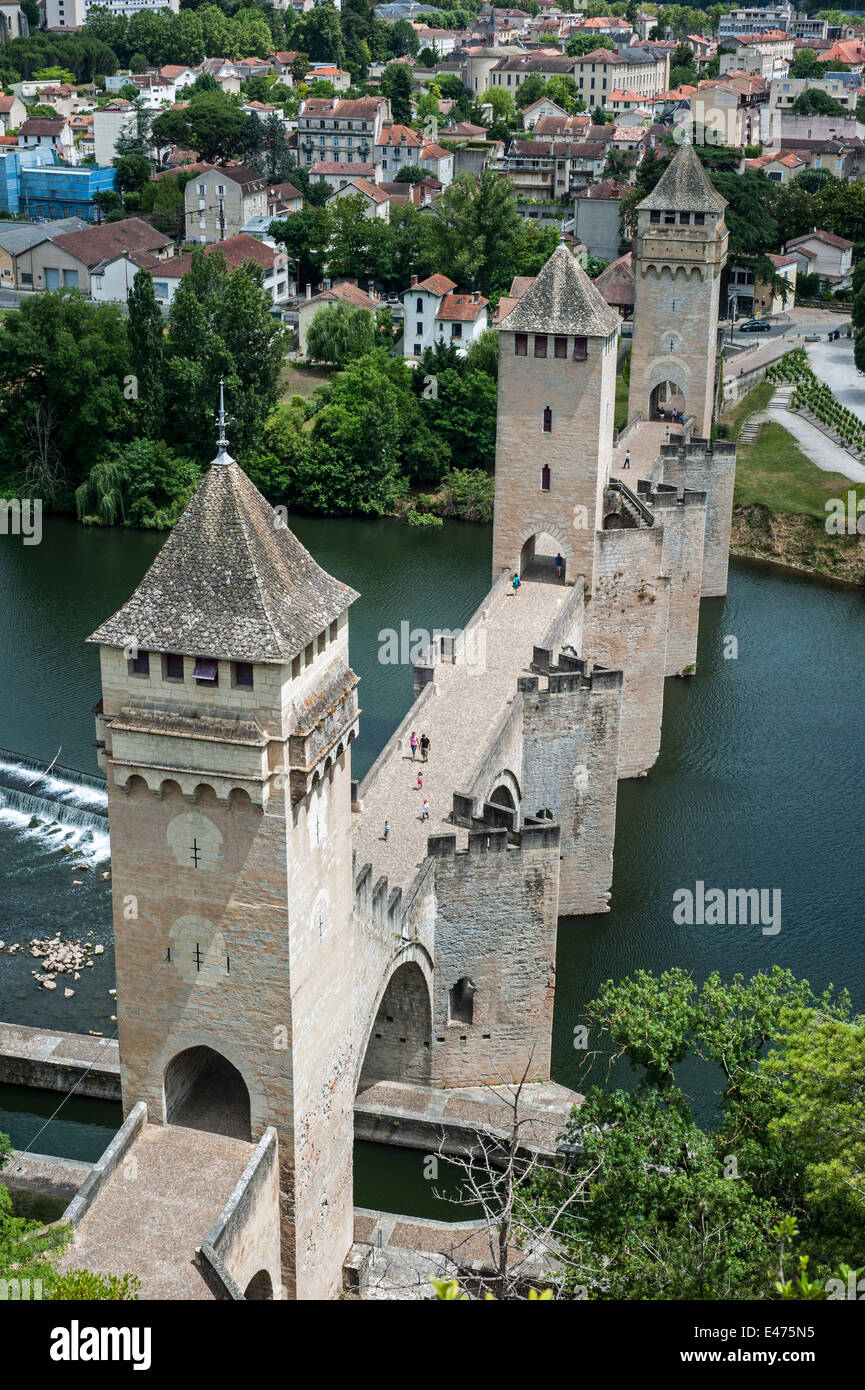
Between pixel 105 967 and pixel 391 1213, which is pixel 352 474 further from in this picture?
pixel 391 1213

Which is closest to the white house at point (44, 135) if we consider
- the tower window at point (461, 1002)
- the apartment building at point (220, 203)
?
the apartment building at point (220, 203)

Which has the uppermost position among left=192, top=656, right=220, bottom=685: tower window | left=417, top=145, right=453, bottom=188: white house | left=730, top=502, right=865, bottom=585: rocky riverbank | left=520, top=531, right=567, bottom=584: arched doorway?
left=417, top=145, right=453, bottom=188: white house

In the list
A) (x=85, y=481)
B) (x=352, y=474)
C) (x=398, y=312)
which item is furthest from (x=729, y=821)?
(x=398, y=312)

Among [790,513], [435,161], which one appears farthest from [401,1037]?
[435,161]

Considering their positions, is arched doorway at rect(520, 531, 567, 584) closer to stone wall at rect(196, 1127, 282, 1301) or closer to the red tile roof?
stone wall at rect(196, 1127, 282, 1301)

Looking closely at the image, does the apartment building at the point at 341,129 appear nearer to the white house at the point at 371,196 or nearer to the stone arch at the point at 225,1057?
the white house at the point at 371,196

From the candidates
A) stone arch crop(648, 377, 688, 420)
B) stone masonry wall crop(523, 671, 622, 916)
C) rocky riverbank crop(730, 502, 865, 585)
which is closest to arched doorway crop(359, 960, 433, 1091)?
stone masonry wall crop(523, 671, 622, 916)

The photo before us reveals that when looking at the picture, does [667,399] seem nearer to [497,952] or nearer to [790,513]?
[790,513]
